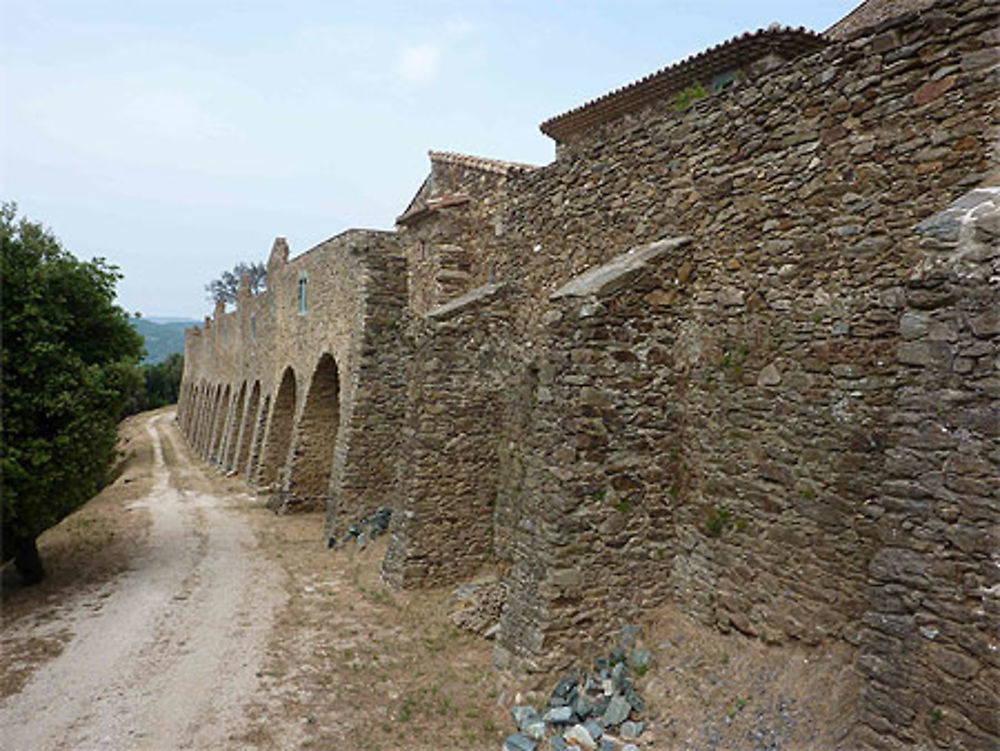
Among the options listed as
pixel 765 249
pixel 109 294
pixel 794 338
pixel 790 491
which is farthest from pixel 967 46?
pixel 109 294

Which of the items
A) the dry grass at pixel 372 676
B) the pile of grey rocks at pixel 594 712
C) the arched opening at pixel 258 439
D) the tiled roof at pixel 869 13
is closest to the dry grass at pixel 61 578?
the dry grass at pixel 372 676

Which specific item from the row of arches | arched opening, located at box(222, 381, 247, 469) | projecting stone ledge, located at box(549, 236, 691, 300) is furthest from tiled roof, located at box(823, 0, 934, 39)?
arched opening, located at box(222, 381, 247, 469)

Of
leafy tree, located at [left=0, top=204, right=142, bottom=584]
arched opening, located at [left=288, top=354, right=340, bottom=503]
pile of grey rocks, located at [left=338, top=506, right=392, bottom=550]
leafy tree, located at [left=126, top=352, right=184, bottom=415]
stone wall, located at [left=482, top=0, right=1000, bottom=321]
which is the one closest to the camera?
stone wall, located at [left=482, top=0, right=1000, bottom=321]

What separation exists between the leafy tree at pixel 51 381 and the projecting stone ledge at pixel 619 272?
7.78 m

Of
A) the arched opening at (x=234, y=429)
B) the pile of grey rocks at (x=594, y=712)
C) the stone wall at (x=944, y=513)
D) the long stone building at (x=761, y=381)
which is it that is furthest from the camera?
the arched opening at (x=234, y=429)

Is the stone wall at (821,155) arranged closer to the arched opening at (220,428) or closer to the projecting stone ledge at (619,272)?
the projecting stone ledge at (619,272)

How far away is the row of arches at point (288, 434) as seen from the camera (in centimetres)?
1524

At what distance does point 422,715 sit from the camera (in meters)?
6.03

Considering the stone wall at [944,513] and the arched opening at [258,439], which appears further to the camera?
the arched opening at [258,439]

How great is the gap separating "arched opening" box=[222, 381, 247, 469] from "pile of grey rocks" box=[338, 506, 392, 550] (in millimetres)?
13395

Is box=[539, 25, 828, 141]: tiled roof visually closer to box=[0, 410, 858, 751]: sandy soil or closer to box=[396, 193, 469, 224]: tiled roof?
box=[396, 193, 469, 224]: tiled roof

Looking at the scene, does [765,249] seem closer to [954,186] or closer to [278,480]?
[954,186]

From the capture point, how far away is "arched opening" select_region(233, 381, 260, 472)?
2248cm

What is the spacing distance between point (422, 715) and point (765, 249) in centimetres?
531
